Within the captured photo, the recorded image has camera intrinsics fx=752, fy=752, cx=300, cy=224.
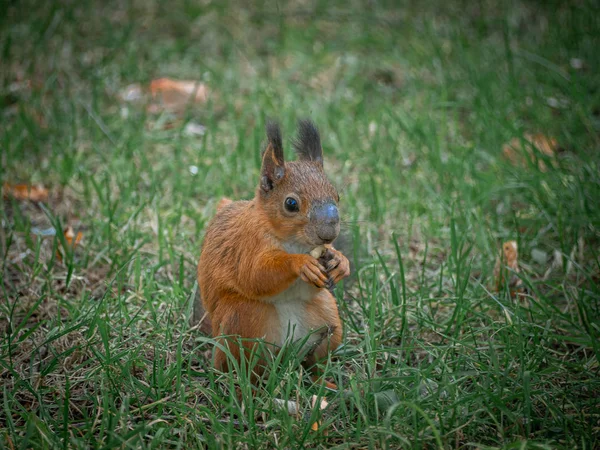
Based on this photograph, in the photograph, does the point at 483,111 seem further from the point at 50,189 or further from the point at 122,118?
the point at 50,189

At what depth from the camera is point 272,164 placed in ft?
7.90

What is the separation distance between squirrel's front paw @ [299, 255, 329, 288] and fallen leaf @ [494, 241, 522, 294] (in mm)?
1128

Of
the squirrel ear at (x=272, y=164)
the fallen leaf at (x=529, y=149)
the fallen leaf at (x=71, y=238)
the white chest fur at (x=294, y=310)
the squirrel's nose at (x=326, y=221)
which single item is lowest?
the fallen leaf at (x=71, y=238)

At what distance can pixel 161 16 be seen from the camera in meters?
5.57

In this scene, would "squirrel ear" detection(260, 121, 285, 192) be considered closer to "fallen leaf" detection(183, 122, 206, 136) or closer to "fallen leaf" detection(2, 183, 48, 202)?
"fallen leaf" detection(2, 183, 48, 202)

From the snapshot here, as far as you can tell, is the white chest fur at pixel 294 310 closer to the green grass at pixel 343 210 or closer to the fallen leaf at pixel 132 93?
the green grass at pixel 343 210

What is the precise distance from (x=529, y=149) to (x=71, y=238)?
2.51 metres

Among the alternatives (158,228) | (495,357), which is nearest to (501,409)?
(495,357)

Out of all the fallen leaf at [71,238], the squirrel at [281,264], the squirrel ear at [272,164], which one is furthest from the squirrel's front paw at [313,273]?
the fallen leaf at [71,238]

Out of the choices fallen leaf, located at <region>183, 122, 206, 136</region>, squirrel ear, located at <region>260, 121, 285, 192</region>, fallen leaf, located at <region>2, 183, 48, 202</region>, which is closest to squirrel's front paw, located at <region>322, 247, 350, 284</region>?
squirrel ear, located at <region>260, 121, 285, 192</region>

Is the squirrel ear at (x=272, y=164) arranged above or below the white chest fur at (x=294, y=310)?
above

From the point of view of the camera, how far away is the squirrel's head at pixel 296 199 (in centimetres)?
229

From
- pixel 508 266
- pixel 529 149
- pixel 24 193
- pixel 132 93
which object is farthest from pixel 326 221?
pixel 132 93

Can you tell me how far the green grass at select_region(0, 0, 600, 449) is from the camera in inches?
91.1
